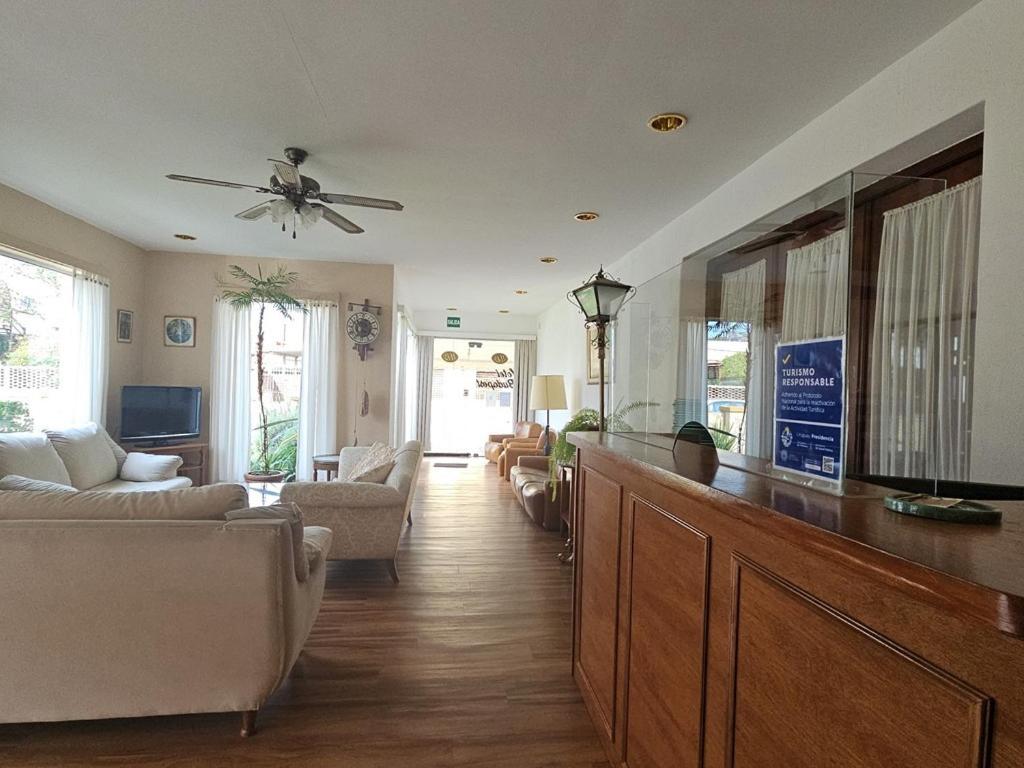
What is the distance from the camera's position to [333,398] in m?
5.88

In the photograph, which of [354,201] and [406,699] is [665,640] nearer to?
[406,699]

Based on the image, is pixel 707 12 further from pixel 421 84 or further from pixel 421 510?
pixel 421 510

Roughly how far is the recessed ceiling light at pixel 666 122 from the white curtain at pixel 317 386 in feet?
14.0

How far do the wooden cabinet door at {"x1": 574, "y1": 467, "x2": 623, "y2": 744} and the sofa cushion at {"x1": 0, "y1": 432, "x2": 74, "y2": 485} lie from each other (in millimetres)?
3709

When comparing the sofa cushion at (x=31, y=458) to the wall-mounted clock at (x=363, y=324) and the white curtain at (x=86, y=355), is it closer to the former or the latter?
the white curtain at (x=86, y=355)

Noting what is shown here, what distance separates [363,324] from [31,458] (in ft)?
10.1

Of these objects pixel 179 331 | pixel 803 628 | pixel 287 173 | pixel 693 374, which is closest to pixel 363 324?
pixel 179 331

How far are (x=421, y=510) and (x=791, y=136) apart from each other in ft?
14.4

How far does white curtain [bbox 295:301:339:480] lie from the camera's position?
5863 millimetres

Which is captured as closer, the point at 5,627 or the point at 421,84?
the point at 5,627

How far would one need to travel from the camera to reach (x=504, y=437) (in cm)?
905

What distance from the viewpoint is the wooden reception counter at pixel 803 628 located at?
535 mm

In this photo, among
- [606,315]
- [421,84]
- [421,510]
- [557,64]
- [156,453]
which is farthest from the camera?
[421,510]

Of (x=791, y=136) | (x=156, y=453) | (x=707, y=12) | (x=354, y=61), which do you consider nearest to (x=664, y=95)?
(x=707, y=12)
